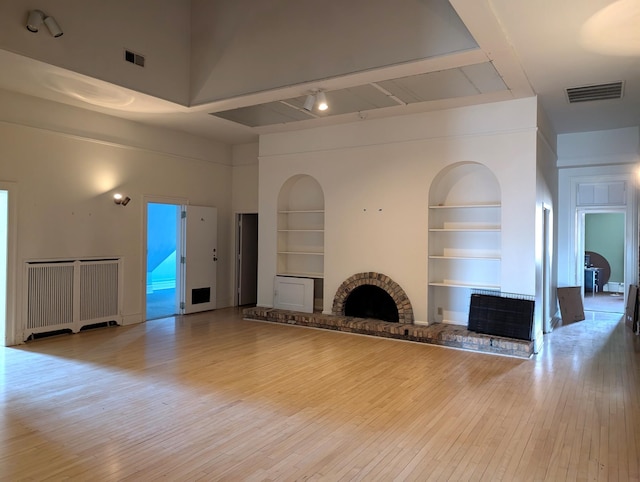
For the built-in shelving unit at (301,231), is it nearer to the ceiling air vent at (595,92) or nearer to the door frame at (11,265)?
the door frame at (11,265)

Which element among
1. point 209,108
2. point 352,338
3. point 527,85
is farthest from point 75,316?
point 527,85

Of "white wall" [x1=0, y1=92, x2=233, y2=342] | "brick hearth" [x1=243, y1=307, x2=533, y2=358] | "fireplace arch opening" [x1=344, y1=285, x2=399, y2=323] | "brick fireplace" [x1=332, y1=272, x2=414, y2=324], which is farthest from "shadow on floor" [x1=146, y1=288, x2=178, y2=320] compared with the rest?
"fireplace arch opening" [x1=344, y1=285, x2=399, y2=323]

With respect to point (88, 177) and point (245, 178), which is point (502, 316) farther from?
point (88, 177)

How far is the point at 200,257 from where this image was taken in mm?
8422

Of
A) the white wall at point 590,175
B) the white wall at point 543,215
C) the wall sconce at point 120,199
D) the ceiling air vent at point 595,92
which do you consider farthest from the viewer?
the white wall at point 590,175

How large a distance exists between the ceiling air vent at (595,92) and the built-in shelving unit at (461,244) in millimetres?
1400

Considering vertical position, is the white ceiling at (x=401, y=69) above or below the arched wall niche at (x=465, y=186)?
above

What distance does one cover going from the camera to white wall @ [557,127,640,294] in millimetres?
7570

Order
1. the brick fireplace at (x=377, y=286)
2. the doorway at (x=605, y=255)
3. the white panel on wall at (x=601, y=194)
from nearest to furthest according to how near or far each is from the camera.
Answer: the brick fireplace at (x=377, y=286) < the white panel on wall at (x=601, y=194) < the doorway at (x=605, y=255)

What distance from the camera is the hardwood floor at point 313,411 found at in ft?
9.34

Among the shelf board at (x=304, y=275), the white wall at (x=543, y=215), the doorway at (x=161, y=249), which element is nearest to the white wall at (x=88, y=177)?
the shelf board at (x=304, y=275)

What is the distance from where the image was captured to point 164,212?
12.4 m

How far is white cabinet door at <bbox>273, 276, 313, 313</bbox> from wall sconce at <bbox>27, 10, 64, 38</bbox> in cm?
474

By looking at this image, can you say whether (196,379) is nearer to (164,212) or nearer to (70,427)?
(70,427)
